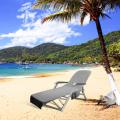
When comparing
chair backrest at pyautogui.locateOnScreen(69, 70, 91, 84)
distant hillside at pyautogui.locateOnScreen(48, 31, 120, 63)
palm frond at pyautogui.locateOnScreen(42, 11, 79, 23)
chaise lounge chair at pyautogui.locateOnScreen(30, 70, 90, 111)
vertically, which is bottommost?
chaise lounge chair at pyautogui.locateOnScreen(30, 70, 90, 111)

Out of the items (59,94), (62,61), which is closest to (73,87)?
(59,94)

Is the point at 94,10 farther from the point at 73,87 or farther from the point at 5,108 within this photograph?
the point at 5,108

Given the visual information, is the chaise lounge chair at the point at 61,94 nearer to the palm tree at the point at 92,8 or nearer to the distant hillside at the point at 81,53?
the palm tree at the point at 92,8

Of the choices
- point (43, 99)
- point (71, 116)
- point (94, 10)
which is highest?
point (94, 10)

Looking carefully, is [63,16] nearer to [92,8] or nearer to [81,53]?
[92,8]

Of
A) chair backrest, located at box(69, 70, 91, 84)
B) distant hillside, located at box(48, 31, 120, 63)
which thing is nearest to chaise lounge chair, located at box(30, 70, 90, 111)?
chair backrest, located at box(69, 70, 91, 84)

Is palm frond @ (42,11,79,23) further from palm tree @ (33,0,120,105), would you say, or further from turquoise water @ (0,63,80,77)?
turquoise water @ (0,63,80,77)

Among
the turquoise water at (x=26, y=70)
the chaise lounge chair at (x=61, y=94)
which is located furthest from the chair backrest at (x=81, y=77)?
the turquoise water at (x=26, y=70)

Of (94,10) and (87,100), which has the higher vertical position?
(94,10)

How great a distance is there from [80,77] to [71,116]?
203cm

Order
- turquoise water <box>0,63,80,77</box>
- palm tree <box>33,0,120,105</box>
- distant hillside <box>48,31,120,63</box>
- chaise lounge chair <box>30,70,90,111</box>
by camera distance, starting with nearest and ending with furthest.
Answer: chaise lounge chair <box>30,70,90,111</box>, palm tree <box>33,0,120,105</box>, turquoise water <box>0,63,80,77</box>, distant hillside <box>48,31,120,63</box>

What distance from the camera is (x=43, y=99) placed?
7324 mm

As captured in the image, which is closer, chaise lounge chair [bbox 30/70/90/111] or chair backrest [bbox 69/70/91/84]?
chaise lounge chair [bbox 30/70/90/111]

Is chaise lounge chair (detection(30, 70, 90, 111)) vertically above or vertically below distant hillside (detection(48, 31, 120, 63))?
below
